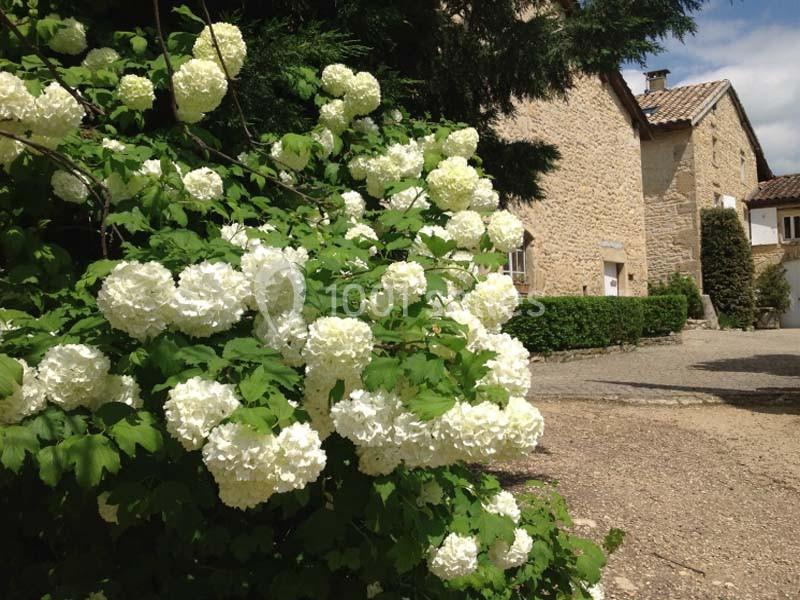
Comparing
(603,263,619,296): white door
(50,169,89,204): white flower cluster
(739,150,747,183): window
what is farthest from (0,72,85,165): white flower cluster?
(739,150,747,183): window

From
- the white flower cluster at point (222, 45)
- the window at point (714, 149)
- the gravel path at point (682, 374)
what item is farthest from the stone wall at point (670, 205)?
the white flower cluster at point (222, 45)

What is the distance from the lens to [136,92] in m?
2.78

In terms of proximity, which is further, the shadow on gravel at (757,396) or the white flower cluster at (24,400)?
the shadow on gravel at (757,396)

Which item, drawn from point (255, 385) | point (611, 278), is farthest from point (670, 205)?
point (255, 385)

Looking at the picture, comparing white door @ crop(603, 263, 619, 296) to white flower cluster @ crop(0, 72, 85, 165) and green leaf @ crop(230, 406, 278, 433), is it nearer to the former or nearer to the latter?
white flower cluster @ crop(0, 72, 85, 165)

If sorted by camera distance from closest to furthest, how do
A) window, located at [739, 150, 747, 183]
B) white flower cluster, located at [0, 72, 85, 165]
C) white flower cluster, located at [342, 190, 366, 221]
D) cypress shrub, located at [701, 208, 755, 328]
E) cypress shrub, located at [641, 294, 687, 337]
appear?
1. white flower cluster, located at [0, 72, 85, 165]
2. white flower cluster, located at [342, 190, 366, 221]
3. cypress shrub, located at [641, 294, 687, 337]
4. cypress shrub, located at [701, 208, 755, 328]
5. window, located at [739, 150, 747, 183]

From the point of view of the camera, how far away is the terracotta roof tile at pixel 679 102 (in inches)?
942

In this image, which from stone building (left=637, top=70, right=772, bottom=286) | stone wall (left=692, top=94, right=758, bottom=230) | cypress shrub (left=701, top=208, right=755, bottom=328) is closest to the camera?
cypress shrub (left=701, top=208, right=755, bottom=328)

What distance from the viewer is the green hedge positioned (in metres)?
13.4

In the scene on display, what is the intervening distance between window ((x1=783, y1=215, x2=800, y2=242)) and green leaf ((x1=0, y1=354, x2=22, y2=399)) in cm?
3052

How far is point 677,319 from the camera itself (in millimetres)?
18578

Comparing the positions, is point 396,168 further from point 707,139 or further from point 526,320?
point 707,139

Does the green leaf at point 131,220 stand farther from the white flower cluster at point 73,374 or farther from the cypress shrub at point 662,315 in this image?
the cypress shrub at point 662,315

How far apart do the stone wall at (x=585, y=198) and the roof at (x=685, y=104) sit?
323cm
